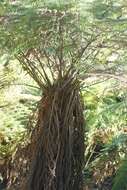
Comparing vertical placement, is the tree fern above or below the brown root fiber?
below

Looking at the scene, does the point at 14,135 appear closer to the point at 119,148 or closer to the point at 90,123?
the point at 90,123

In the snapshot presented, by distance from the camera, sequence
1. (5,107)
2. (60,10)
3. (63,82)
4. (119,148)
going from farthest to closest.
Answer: (5,107) → (119,148) → (63,82) → (60,10)

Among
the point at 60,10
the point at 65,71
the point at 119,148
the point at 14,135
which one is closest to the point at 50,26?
the point at 60,10

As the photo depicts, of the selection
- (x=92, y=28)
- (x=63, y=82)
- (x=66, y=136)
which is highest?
(x=92, y=28)

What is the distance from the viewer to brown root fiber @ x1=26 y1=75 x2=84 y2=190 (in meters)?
3.18

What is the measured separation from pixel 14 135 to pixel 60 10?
1.96m

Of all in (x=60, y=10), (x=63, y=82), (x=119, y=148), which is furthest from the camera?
(x=119, y=148)

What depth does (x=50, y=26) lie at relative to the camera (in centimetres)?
296

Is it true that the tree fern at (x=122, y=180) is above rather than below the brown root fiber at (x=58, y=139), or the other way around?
below

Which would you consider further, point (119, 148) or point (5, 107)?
point (5, 107)

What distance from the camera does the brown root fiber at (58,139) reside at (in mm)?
3182

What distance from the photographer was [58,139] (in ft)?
10.4

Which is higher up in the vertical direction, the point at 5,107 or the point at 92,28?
the point at 92,28

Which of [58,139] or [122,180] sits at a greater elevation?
[58,139]
